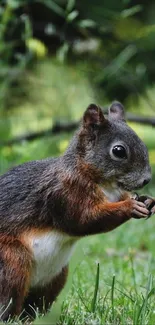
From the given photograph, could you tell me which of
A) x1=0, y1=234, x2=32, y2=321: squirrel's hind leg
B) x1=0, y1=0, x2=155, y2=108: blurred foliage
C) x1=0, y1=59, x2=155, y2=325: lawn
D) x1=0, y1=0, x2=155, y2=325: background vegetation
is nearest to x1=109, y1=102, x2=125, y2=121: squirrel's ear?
x1=0, y1=59, x2=155, y2=325: lawn

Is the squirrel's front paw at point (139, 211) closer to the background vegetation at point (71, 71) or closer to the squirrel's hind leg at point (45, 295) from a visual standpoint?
the squirrel's hind leg at point (45, 295)

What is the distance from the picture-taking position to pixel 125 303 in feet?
11.5

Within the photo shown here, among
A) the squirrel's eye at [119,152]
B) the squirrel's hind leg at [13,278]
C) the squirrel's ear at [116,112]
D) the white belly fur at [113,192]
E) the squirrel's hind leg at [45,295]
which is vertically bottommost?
the squirrel's hind leg at [45,295]

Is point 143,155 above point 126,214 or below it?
above

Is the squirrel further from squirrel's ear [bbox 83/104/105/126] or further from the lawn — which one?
the lawn

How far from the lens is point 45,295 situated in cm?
378

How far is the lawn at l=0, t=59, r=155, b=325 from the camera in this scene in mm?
3230

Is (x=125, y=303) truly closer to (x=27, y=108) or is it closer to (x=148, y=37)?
(x=148, y=37)

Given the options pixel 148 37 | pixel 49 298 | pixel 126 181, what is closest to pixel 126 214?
pixel 126 181

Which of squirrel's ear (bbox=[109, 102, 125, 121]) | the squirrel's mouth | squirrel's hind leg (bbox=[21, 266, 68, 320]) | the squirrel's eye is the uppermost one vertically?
squirrel's ear (bbox=[109, 102, 125, 121])

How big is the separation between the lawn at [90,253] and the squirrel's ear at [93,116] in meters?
0.75

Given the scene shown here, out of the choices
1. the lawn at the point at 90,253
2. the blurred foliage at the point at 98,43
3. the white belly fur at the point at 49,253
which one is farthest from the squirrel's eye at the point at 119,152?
the blurred foliage at the point at 98,43

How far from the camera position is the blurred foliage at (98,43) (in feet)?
25.5

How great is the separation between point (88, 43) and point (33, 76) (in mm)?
866
